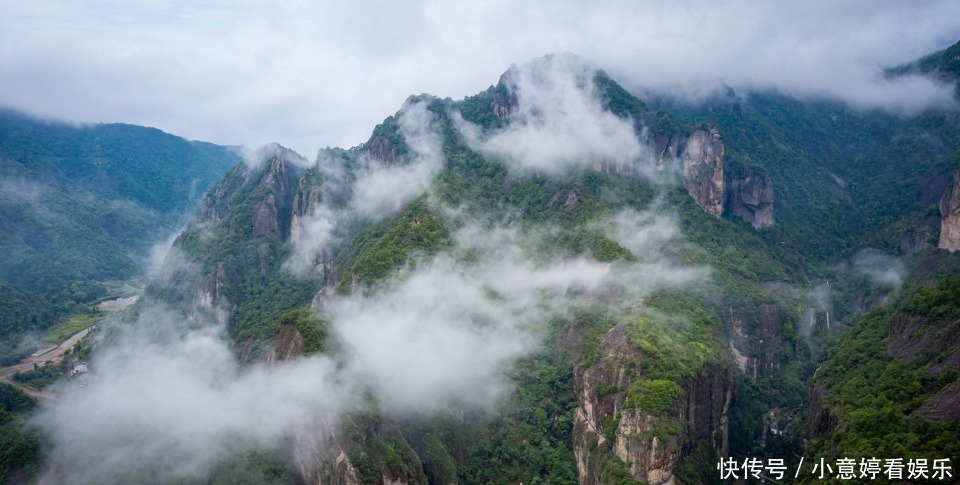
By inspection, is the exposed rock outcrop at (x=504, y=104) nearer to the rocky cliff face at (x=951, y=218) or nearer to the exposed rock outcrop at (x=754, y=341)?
the exposed rock outcrop at (x=754, y=341)

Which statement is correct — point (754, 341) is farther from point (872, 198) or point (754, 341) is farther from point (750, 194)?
point (872, 198)

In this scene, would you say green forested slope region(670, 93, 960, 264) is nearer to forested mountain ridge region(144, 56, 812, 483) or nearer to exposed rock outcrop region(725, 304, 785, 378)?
forested mountain ridge region(144, 56, 812, 483)

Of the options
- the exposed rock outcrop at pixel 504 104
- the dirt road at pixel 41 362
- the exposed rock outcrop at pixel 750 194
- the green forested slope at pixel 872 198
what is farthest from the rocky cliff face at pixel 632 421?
the dirt road at pixel 41 362

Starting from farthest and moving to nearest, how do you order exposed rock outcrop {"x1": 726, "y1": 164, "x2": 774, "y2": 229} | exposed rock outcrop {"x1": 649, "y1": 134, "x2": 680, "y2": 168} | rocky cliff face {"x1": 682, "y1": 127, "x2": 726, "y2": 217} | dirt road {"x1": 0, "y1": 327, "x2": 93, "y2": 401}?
exposed rock outcrop {"x1": 726, "y1": 164, "x2": 774, "y2": 229}, exposed rock outcrop {"x1": 649, "y1": 134, "x2": 680, "y2": 168}, rocky cliff face {"x1": 682, "y1": 127, "x2": 726, "y2": 217}, dirt road {"x1": 0, "y1": 327, "x2": 93, "y2": 401}

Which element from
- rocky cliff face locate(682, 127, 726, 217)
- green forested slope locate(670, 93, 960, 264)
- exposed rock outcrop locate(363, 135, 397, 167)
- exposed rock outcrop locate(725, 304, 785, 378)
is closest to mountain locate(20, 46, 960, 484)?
exposed rock outcrop locate(725, 304, 785, 378)

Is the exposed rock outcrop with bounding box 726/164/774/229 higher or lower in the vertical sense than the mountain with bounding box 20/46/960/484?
higher

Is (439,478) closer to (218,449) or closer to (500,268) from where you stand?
(218,449)

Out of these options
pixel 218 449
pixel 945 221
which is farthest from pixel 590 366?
pixel 945 221
